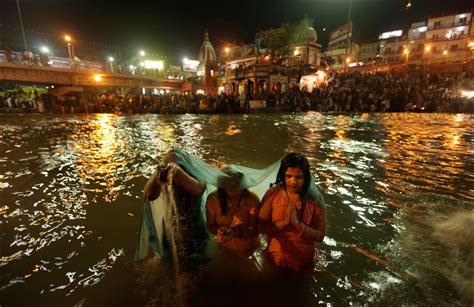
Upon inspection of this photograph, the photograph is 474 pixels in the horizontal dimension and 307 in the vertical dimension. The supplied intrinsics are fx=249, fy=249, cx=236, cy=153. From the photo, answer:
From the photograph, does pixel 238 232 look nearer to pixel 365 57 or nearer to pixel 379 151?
pixel 379 151

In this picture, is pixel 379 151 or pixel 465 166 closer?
pixel 465 166

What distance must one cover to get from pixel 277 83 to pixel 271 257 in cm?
3448

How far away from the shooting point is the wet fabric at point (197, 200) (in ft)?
9.75

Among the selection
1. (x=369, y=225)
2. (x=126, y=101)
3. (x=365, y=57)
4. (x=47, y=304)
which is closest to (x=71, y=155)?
(x=47, y=304)

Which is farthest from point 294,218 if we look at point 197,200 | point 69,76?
point 69,76

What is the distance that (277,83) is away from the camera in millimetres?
35344

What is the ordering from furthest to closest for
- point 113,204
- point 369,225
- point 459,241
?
point 113,204 → point 369,225 → point 459,241

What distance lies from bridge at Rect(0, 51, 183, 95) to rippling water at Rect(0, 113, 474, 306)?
23.0m

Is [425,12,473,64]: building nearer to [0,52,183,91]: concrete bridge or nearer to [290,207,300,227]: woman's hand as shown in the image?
[0,52,183,91]: concrete bridge

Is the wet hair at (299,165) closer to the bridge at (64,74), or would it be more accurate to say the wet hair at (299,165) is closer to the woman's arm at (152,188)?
the woman's arm at (152,188)

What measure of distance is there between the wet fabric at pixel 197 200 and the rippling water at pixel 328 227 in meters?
0.40

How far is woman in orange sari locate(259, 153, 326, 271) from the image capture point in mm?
2689

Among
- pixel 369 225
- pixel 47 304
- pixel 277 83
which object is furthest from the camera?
pixel 277 83

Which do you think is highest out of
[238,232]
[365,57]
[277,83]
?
[365,57]
